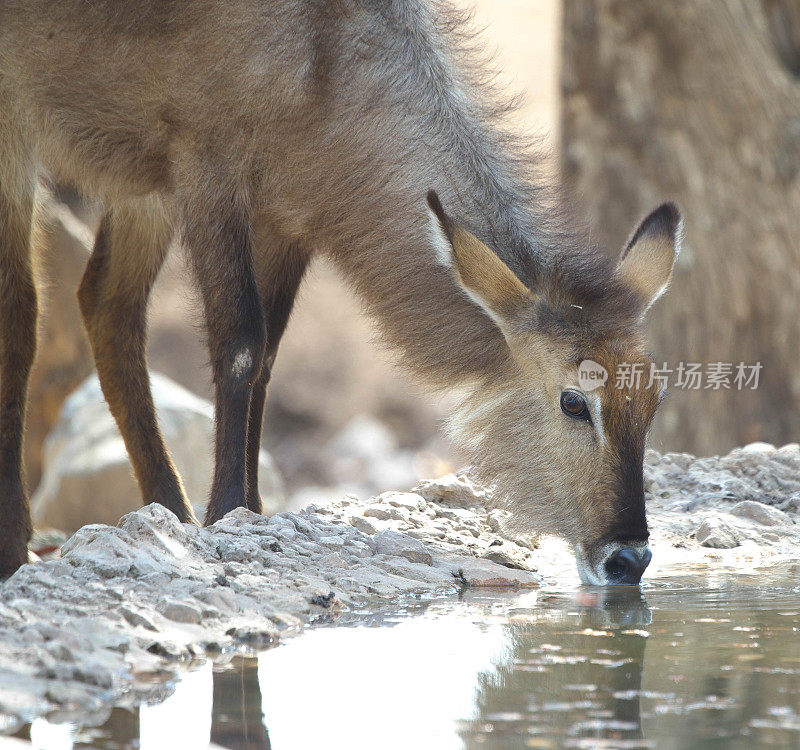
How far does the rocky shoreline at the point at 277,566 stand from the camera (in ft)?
11.0

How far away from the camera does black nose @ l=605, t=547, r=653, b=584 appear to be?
15.9 ft

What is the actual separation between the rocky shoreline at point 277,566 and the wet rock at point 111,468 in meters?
3.39

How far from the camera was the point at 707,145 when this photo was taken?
10.5 meters

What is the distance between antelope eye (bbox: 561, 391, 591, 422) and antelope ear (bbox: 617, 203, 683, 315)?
547 mm

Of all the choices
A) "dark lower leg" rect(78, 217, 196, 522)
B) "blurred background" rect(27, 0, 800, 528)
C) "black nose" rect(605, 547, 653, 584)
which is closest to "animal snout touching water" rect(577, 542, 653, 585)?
"black nose" rect(605, 547, 653, 584)

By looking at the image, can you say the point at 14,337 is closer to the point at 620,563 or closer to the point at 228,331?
the point at 228,331

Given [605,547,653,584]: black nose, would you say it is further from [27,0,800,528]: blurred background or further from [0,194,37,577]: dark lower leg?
[27,0,800,528]: blurred background

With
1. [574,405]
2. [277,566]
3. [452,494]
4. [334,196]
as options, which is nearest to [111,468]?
[452,494]

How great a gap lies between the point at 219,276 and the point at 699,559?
98.7 inches

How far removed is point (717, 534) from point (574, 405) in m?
1.07

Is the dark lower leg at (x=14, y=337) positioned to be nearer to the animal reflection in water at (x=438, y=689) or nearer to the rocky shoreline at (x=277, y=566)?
the rocky shoreline at (x=277, y=566)

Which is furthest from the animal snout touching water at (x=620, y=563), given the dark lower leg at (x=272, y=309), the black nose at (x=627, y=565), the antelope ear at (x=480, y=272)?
the dark lower leg at (x=272, y=309)

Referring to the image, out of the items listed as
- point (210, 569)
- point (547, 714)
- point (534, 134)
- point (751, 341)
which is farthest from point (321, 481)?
point (547, 714)

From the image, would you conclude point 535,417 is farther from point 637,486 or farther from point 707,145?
point 707,145
